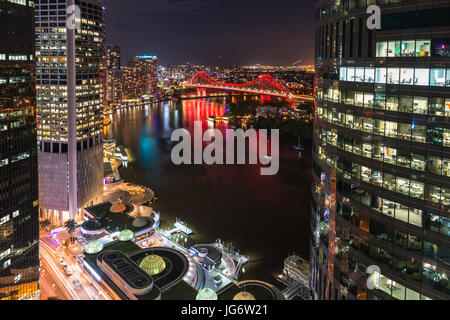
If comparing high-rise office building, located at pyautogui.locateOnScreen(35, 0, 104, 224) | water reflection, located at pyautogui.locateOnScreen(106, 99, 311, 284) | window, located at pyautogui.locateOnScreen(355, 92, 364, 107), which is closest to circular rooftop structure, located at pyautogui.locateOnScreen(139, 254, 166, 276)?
water reflection, located at pyautogui.locateOnScreen(106, 99, 311, 284)

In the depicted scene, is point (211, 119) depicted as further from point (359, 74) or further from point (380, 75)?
point (380, 75)

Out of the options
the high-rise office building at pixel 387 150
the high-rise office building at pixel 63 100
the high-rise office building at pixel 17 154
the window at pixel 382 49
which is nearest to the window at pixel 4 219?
the high-rise office building at pixel 17 154

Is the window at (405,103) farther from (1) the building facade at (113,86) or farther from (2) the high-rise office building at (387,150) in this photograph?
(1) the building facade at (113,86)

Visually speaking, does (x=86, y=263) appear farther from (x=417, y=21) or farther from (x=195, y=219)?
(x=417, y=21)

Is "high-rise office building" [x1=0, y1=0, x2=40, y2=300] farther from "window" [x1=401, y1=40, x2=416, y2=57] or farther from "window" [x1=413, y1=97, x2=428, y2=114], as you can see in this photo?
"window" [x1=413, y1=97, x2=428, y2=114]

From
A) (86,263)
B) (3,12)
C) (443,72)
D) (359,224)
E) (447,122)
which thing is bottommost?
(86,263)
